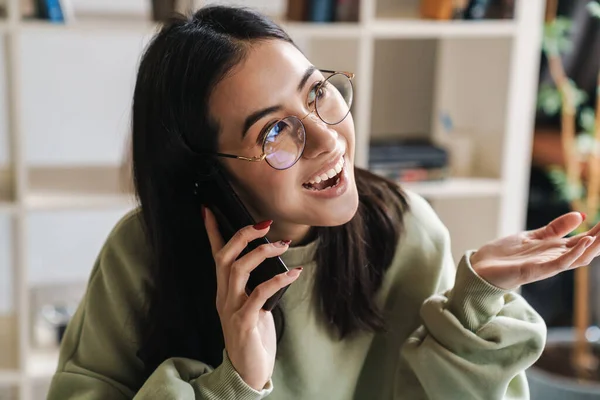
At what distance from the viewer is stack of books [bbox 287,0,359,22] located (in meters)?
2.01

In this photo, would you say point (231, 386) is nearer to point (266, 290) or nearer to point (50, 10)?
point (266, 290)

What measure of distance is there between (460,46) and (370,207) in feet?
3.96

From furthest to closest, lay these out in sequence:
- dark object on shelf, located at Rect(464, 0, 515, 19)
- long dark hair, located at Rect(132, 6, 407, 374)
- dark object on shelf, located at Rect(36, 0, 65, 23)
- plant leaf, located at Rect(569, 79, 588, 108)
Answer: plant leaf, located at Rect(569, 79, 588, 108), dark object on shelf, located at Rect(464, 0, 515, 19), dark object on shelf, located at Rect(36, 0, 65, 23), long dark hair, located at Rect(132, 6, 407, 374)

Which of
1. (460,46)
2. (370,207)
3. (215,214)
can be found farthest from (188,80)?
(460,46)

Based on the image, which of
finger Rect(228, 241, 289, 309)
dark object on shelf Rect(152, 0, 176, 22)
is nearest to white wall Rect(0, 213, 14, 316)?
dark object on shelf Rect(152, 0, 176, 22)

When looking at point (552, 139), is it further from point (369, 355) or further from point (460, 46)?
point (369, 355)

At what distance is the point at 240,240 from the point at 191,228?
19 centimetres

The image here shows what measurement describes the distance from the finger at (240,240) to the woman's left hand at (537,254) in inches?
11.7

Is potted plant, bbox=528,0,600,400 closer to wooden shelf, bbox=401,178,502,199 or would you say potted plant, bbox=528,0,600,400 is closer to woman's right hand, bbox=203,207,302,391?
wooden shelf, bbox=401,178,502,199

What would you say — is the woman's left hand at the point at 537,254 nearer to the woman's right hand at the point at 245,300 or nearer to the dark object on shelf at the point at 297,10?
the woman's right hand at the point at 245,300

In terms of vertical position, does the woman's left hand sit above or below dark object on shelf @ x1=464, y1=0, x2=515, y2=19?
below

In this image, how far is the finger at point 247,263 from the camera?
3.43 ft

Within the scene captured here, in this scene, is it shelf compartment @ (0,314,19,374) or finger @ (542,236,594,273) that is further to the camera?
shelf compartment @ (0,314,19,374)

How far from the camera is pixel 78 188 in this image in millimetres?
2109
